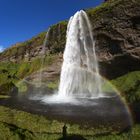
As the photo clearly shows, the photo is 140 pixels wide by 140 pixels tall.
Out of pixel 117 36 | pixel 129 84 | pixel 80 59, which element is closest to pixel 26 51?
pixel 80 59

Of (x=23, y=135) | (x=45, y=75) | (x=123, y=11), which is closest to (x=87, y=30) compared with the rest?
(x=123, y=11)

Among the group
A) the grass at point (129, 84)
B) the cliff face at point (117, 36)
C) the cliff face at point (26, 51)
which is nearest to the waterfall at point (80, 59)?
the cliff face at point (117, 36)

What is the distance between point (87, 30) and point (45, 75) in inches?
604

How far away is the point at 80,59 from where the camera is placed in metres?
53.0

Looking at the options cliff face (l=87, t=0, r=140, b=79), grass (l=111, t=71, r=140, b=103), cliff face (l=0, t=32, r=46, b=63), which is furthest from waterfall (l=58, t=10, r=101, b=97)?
cliff face (l=0, t=32, r=46, b=63)

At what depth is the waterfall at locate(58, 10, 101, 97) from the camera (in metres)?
50.7

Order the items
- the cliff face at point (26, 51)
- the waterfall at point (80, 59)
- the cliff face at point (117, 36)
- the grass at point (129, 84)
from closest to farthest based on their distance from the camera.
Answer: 1. the grass at point (129, 84)
2. the cliff face at point (117, 36)
3. the waterfall at point (80, 59)
4. the cliff face at point (26, 51)

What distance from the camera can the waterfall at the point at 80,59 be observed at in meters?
50.7

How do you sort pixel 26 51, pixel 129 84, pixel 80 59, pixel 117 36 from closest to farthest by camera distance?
pixel 129 84 → pixel 117 36 → pixel 80 59 → pixel 26 51

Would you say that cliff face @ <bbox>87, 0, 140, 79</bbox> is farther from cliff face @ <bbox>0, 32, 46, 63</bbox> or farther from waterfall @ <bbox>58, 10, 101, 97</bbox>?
cliff face @ <bbox>0, 32, 46, 63</bbox>

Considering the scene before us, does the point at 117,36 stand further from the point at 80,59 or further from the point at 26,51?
the point at 26,51

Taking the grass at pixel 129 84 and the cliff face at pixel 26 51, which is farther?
the cliff face at pixel 26 51

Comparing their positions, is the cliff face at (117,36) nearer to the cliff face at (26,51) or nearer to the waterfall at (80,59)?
the waterfall at (80,59)

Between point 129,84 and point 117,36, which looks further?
point 117,36
